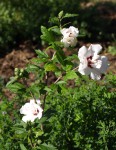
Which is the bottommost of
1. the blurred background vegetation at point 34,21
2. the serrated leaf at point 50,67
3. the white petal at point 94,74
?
the white petal at point 94,74

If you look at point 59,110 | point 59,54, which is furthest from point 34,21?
point 59,54

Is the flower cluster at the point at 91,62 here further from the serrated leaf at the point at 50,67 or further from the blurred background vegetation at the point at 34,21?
the blurred background vegetation at the point at 34,21

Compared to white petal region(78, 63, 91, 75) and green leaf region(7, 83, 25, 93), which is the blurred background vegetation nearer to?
green leaf region(7, 83, 25, 93)

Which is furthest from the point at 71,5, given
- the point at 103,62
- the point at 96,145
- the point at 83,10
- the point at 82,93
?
the point at 103,62

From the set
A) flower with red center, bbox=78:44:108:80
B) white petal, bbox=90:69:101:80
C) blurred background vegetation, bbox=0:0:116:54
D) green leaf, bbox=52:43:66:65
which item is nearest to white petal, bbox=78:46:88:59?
flower with red center, bbox=78:44:108:80

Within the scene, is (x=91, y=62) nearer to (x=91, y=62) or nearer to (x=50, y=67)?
(x=91, y=62)

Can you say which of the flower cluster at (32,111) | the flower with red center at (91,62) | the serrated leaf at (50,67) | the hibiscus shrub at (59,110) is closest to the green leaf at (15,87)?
the hibiscus shrub at (59,110)
